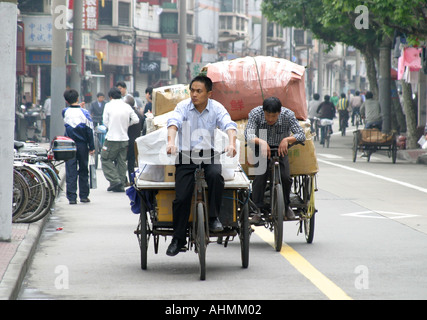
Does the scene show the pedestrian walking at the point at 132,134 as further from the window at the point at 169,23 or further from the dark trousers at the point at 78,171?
the window at the point at 169,23

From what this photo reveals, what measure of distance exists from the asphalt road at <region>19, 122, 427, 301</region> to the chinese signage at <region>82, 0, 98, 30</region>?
22.5 metres

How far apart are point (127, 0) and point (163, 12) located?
6.69 m

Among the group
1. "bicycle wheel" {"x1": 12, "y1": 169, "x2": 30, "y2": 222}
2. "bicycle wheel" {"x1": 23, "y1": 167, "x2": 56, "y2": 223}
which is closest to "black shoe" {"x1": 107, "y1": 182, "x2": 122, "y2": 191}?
"bicycle wheel" {"x1": 23, "y1": 167, "x2": 56, "y2": 223}

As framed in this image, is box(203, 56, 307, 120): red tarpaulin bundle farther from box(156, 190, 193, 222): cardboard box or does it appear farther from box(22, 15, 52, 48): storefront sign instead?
box(22, 15, 52, 48): storefront sign

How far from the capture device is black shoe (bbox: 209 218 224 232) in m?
7.99

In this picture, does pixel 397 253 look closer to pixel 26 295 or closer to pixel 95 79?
pixel 26 295

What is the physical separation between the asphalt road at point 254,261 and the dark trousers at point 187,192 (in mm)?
487

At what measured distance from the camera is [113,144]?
52.6 ft

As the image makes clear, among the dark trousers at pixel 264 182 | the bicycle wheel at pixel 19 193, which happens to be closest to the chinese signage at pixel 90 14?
the bicycle wheel at pixel 19 193

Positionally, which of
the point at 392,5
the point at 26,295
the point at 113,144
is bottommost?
the point at 26,295

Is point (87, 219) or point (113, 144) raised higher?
point (113, 144)

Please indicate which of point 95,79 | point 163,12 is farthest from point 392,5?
point 163,12

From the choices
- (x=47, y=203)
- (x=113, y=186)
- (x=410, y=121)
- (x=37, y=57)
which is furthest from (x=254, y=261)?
(x=37, y=57)

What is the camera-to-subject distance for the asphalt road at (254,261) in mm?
7348
